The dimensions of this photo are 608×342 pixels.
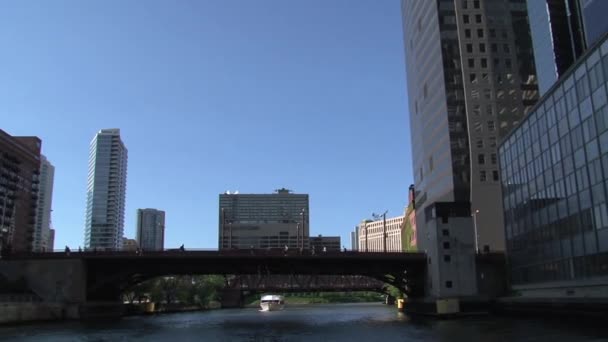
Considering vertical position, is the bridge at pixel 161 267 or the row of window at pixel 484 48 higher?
the row of window at pixel 484 48

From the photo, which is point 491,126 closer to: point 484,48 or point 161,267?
point 484,48

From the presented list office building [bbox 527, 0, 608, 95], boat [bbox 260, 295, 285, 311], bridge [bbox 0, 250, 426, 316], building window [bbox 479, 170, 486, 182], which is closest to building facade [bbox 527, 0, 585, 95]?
office building [bbox 527, 0, 608, 95]

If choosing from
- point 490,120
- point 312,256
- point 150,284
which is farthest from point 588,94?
point 150,284

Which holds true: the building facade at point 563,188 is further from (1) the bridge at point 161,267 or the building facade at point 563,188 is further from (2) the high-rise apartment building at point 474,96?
(2) the high-rise apartment building at point 474,96

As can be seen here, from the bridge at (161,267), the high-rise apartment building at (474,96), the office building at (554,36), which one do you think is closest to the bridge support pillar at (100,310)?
the bridge at (161,267)

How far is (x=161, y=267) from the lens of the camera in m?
109

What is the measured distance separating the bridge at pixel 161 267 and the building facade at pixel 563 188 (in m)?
22.6

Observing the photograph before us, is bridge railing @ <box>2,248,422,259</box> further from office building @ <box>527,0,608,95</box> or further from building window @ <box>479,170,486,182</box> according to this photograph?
office building @ <box>527,0,608,95</box>

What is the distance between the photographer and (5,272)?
9725 centimetres

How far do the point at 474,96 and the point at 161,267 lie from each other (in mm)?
77714

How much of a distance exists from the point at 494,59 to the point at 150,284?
10069cm

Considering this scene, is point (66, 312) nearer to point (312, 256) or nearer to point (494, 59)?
point (312, 256)

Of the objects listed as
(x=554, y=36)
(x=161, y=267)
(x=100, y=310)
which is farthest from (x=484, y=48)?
(x=100, y=310)

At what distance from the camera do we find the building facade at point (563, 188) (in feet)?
206
